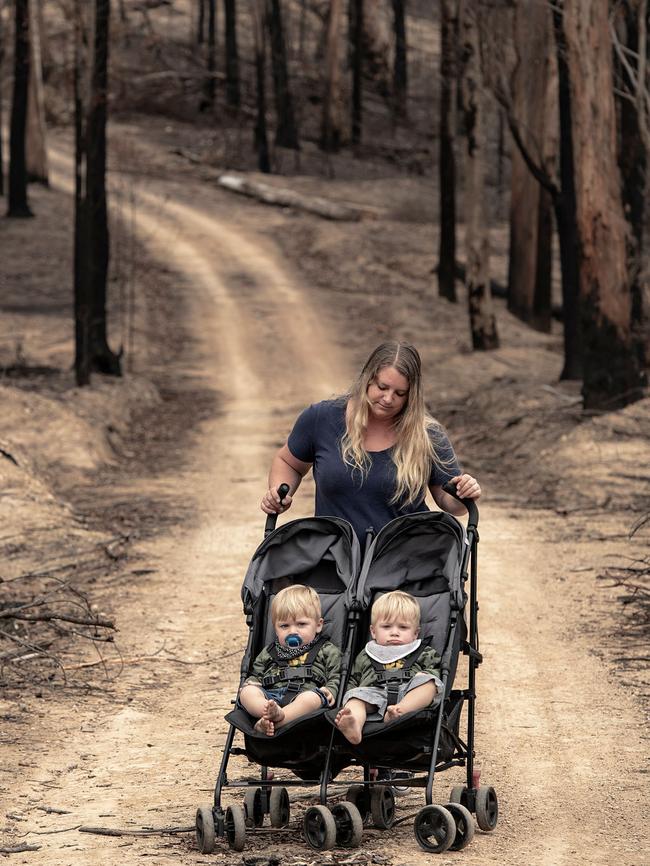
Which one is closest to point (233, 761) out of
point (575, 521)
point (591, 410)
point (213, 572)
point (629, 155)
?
point (213, 572)

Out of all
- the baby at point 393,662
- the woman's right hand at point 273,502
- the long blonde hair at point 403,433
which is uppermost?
the long blonde hair at point 403,433

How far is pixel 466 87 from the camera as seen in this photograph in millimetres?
24422

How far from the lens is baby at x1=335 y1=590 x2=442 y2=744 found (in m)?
4.98

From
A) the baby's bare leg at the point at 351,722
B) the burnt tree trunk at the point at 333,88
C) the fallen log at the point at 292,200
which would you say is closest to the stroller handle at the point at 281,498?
the baby's bare leg at the point at 351,722

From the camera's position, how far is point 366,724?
4949 millimetres

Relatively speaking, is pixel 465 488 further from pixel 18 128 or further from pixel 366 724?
pixel 18 128

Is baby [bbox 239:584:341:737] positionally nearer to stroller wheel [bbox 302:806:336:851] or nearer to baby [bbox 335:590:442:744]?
baby [bbox 335:590:442:744]

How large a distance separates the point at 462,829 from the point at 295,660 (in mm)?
895

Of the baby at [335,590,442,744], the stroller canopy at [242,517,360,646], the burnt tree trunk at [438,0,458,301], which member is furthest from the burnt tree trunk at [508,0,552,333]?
the baby at [335,590,442,744]

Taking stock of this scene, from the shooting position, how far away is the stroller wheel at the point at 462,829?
4.96 m

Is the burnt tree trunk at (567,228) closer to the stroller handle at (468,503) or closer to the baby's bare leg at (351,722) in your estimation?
the stroller handle at (468,503)

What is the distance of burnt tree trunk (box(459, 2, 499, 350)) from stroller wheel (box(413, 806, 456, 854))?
63.1ft

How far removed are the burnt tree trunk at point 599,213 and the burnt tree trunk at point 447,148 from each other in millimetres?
11243

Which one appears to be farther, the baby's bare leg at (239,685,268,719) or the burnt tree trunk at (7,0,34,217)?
the burnt tree trunk at (7,0,34,217)
